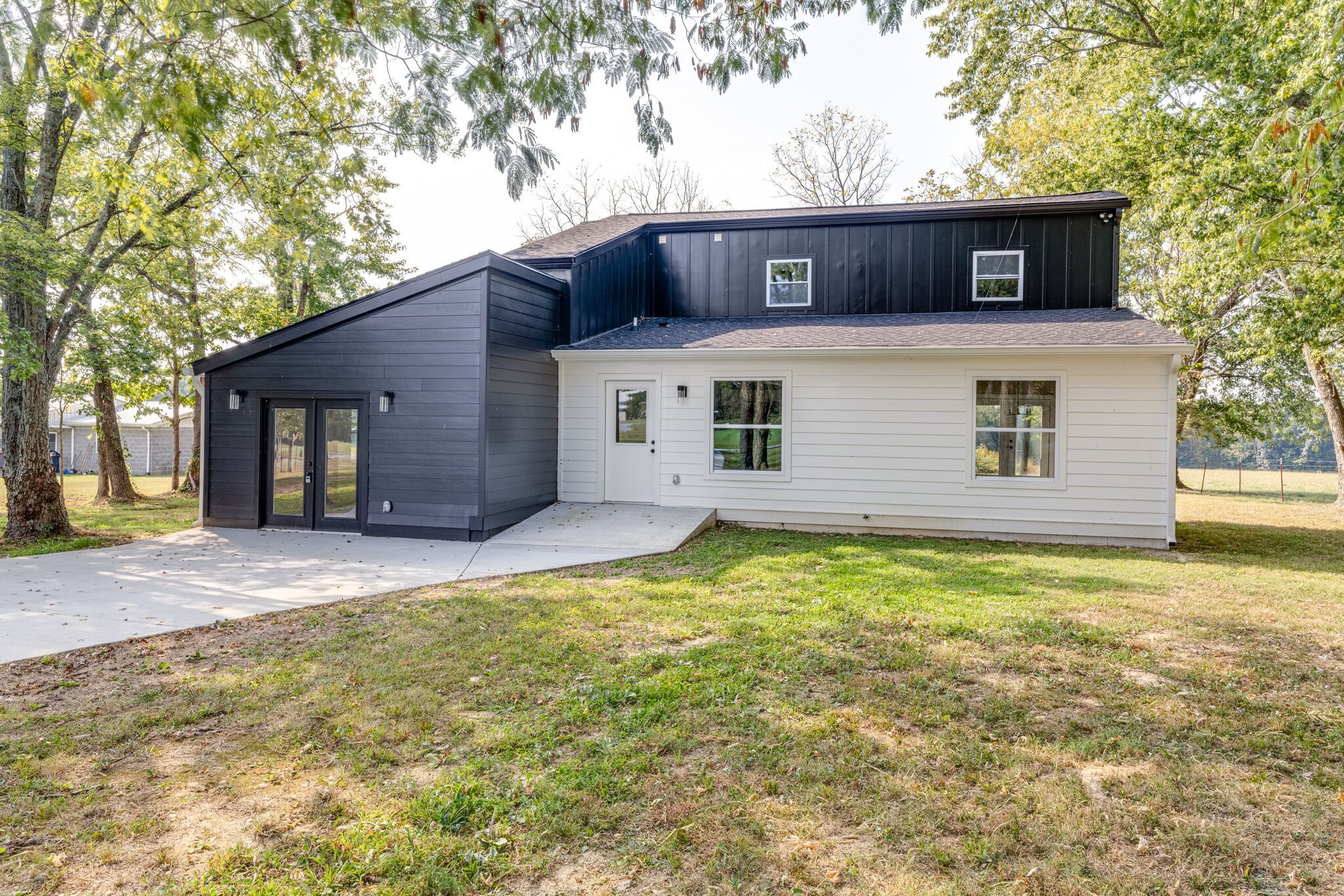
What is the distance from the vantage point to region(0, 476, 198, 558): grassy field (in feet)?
28.3

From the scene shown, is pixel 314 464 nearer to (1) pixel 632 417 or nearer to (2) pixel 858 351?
(1) pixel 632 417

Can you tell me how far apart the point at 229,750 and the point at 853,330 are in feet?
30.9

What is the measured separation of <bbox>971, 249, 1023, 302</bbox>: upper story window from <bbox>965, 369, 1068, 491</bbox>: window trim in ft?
9.01

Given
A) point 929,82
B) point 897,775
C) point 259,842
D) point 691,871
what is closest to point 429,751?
point 259,842

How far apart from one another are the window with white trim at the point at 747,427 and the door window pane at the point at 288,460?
232 inches

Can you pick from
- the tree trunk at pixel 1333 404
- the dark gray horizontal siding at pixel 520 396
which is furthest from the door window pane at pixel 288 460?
the tree trunk at pixel 1333 404

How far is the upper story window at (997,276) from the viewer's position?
456 inches

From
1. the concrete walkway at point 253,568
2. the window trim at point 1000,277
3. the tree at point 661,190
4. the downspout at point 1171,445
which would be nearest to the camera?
the concrete walkway at point 253,568

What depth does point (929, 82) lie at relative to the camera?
13977mm

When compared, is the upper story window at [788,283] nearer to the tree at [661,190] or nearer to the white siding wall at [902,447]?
the white siding wall at [902,447]

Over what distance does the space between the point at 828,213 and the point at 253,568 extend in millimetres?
10467

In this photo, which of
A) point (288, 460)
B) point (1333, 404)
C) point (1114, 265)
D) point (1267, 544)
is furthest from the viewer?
point (1333, 404)

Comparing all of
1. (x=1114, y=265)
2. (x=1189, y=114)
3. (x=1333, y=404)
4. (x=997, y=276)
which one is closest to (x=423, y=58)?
(x=997, y=276)

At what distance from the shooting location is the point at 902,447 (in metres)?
9.77
